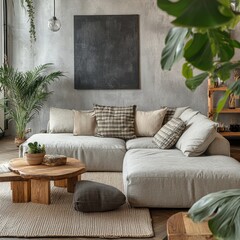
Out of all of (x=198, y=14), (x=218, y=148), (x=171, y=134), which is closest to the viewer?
(x=198, y=14)

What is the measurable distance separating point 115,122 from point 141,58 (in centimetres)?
154

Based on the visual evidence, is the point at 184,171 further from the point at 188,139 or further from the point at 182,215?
the point at 182,215

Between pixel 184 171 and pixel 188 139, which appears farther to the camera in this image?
pixel 188 139

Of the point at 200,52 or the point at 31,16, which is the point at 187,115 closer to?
the point at 31,16

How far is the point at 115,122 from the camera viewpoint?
17.5 ft

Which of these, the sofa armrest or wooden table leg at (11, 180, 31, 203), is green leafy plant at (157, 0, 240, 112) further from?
the sofa armrest

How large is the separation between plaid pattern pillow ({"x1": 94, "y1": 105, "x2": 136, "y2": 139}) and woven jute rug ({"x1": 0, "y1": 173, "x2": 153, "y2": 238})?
1684 millimetres

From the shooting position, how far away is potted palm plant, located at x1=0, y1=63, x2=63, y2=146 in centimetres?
610

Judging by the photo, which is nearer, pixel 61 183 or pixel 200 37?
pixel 200 37

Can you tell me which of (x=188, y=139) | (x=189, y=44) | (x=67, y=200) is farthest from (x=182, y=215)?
(x=188, y=139)

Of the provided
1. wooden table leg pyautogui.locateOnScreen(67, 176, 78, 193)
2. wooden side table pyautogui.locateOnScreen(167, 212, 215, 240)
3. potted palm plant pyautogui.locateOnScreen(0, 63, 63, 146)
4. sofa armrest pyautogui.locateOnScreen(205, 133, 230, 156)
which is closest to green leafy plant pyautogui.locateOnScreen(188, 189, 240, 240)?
wooden side table pyautogui.locateOnScreen(167, 212, 215, 240)

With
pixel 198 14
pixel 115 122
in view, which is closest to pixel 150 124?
pixel 115 122

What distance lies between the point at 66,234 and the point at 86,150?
192 centimetres

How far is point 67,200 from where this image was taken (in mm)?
3730
